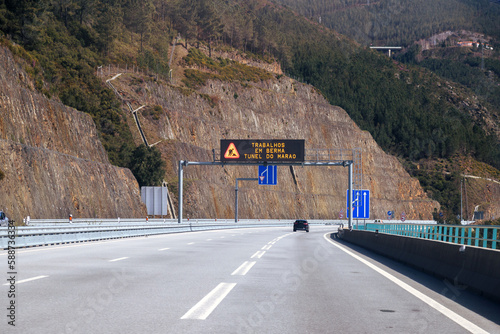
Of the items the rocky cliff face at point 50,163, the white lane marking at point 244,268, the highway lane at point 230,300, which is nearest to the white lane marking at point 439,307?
the highway lane at point 230,300

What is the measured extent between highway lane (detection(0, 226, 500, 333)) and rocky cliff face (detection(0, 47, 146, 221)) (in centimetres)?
2852

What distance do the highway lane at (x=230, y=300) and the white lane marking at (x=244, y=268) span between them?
0.08ft

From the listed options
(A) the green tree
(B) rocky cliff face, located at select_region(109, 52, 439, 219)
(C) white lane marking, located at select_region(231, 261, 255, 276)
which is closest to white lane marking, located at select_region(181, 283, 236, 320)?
(C) white lane marking, located at select_region(231, 261, 255, 276)

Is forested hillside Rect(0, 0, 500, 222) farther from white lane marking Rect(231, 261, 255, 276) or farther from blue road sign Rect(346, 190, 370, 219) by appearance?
white lane marking Rect(231, 261, 255, 276)

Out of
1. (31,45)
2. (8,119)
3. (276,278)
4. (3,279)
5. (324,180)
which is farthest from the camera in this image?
(324,180)

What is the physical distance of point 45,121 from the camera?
5450 centimetres

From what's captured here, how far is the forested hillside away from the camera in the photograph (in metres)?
78.0

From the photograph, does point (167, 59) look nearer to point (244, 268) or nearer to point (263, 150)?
point (263, 150)

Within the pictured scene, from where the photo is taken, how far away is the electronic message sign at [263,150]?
174 ft

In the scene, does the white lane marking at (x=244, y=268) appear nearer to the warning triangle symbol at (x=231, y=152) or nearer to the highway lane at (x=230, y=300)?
the highway lane at (x=230, y=300)

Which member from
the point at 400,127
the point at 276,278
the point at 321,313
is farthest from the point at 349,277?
the point at 400,127

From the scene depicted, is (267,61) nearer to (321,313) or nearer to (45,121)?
(45,121)

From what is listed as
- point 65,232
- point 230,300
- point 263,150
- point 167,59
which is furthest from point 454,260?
point 167,59

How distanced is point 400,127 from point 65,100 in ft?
376
